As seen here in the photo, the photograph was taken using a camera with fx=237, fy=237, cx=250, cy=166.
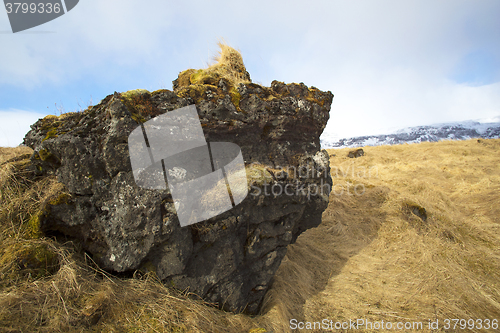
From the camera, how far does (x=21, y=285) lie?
8.77ft

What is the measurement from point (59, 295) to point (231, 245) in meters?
2.13

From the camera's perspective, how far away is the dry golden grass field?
266 cm

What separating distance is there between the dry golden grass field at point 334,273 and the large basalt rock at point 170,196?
0.28 metres

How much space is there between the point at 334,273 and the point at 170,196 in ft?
13.2

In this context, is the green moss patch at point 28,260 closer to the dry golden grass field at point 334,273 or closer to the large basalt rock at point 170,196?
the dry golden grass field at point 334,273

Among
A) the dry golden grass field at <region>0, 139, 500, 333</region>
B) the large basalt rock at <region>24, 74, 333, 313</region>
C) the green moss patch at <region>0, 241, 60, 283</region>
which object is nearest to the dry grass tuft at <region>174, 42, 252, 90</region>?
the large basalt rock at <region>24, 74, 333, 313</region>

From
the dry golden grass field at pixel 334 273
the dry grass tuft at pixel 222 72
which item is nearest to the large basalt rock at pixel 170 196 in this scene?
the dry grass tuft at pixel 222 72

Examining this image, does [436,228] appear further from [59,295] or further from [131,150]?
[59,295]

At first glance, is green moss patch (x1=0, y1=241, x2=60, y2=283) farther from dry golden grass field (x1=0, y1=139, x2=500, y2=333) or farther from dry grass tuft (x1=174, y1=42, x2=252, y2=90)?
dry grass tuft (x1=174, y1=42, x2=252, y2=90)

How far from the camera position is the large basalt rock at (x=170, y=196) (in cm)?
320

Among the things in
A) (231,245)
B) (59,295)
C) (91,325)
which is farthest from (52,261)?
(231,245)

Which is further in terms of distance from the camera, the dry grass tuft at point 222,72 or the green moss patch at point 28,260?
the dry grass tuft at point 222,72

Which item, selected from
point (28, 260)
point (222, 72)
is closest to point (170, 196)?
point (28, 260)

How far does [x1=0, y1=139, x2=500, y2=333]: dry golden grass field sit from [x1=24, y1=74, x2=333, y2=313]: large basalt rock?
28 cm
